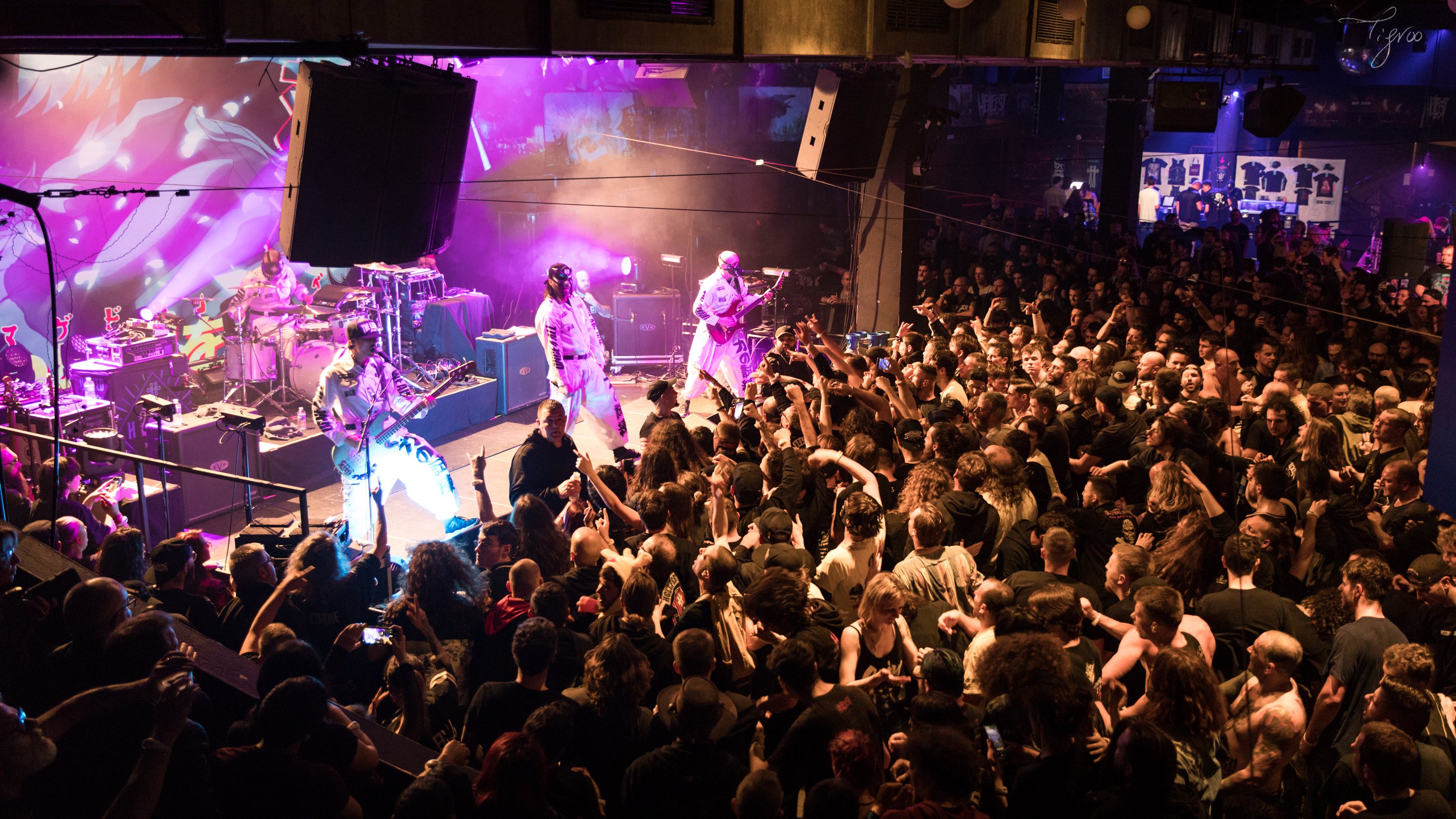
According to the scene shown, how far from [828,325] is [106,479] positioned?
340 inches

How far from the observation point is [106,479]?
777 centimetres

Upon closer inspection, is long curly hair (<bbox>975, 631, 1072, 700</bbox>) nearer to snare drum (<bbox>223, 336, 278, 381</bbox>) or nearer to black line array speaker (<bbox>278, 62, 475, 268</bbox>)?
black line array speaker (<bbox>278, 62, 475, 268</bbox>)

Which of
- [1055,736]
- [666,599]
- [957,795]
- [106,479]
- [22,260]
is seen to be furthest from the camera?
[22,260]

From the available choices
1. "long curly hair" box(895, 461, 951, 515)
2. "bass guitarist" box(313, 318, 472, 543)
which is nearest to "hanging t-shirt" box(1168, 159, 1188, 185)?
"bass guitarist" box(313, 318, 472, 543)

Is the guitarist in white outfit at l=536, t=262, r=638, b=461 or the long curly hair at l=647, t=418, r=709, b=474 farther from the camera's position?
the guitarist in white outfit at l=536, t=262, r=638, b=461

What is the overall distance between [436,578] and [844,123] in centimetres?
651

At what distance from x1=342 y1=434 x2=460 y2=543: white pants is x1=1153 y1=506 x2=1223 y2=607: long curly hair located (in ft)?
16.4

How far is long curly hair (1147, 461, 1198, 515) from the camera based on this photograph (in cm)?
425

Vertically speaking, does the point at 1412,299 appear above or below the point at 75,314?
above

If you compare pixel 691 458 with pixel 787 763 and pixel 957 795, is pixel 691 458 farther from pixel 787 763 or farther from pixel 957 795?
pixel 957 795

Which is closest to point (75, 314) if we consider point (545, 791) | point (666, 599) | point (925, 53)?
point (925, 53)

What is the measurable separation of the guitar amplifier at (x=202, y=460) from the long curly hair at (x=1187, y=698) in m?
7.17

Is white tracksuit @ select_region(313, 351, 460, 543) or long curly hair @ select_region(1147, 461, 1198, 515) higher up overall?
long curly hair @ select_region(1147, 461, 1198, 515)

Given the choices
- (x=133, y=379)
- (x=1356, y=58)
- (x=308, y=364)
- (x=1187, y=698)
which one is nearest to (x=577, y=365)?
(x=308, y=364)
